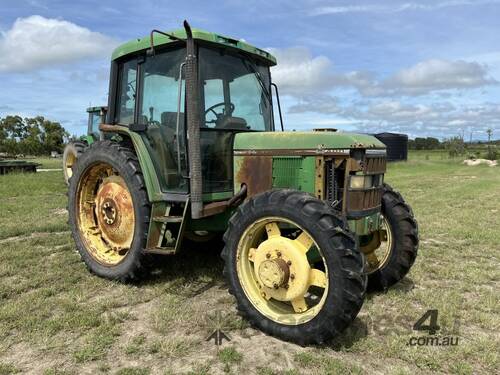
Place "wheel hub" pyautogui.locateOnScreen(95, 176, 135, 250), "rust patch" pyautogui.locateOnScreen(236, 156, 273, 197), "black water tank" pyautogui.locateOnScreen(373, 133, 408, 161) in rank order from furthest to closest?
1. "black water tank" pyautogui.locateOnScreen(373, 133, 408, 161)
2. "wheel hub" pyautogui.locateOnScreen(95, 176, 135, 250)
3. "rust patch" pyautogui.locateOnScreen(236, 156, 273, 197)

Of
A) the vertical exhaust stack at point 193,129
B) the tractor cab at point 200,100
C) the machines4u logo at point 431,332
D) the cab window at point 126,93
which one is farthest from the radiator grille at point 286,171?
the cab window at point 126,93

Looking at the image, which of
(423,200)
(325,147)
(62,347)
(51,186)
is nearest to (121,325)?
(62,347)

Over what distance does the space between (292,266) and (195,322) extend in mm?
1009

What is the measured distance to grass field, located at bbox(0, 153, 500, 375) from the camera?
3312mm

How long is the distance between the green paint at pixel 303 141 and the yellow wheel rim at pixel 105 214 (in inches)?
56.8

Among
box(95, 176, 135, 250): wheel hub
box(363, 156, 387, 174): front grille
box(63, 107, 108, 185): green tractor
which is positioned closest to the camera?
box(363, 156, 387, 174): front grille

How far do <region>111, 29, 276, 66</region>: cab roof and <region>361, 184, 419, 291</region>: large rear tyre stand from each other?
6.44 ft

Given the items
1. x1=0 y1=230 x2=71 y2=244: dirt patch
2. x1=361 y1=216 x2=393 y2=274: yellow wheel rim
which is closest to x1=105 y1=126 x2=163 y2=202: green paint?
x1=361 y1=216 x2=393 y2=274: yellow wheel rim

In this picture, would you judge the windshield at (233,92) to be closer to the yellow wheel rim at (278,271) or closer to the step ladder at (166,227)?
the step ladder at (166,227)

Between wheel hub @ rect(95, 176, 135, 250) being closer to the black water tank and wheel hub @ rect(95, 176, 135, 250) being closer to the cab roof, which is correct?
the cab roof

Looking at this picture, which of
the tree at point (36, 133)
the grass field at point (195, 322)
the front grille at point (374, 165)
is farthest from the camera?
the tree at point (36, 133)

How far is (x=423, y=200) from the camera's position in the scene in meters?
12.2

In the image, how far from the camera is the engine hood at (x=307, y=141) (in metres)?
3.97

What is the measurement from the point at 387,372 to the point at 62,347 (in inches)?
94.7
